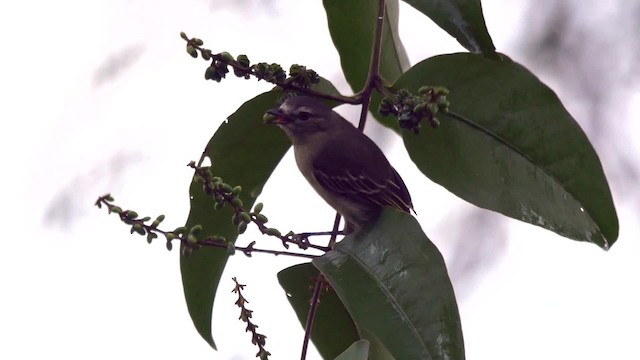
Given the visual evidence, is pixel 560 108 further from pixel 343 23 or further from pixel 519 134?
pixel 343 23

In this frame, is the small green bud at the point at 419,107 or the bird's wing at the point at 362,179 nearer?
the small green bud at the point at 419,107

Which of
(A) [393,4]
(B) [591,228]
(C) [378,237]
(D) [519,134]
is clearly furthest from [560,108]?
(A) [393,4]

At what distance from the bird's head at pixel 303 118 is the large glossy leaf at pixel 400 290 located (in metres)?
0.30

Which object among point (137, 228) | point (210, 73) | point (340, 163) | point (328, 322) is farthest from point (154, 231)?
Result: point (340, 163)

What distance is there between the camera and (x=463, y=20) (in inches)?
53.4

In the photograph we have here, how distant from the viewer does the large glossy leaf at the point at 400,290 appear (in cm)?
113

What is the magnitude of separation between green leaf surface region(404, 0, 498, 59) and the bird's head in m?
0.24

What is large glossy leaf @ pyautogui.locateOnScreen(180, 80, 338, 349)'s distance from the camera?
4.97ft

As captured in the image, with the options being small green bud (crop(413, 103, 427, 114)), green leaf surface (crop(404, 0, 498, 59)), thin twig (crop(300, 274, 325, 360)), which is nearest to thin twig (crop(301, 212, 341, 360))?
thin twig (crop(300, 274, 325, 360))

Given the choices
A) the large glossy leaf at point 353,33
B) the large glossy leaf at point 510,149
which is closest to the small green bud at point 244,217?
the large glossy leaf at point 510,149

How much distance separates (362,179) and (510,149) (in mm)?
265

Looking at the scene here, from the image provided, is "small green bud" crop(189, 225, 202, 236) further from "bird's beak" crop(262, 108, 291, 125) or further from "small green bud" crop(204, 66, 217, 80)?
"bird's beak" crop(262, 108, 291, 125)

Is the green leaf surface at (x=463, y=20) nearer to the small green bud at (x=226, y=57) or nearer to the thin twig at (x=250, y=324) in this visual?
the small green bud at (x=226, y=57)

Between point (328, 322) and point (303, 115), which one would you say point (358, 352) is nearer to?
point (328, 322)
